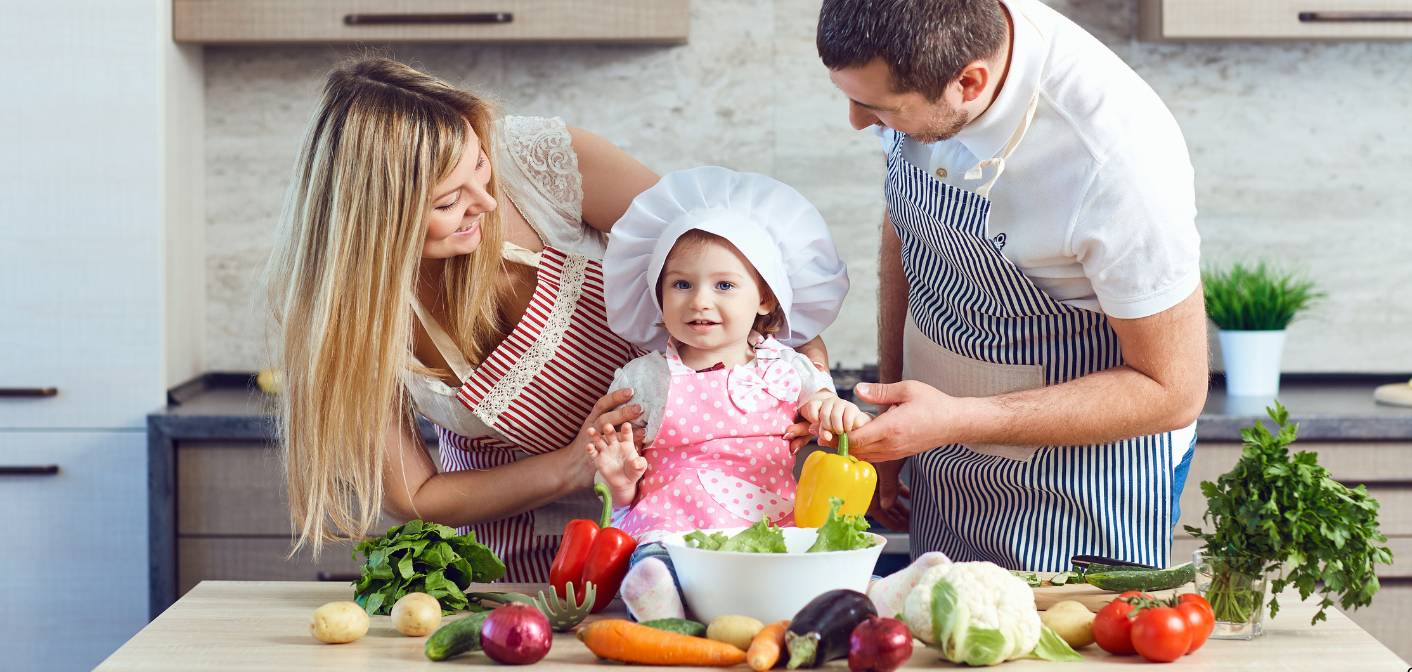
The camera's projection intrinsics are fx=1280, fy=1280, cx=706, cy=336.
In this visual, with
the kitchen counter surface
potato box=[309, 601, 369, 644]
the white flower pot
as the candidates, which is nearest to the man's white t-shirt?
potato box=[309, 601, 369, 644]

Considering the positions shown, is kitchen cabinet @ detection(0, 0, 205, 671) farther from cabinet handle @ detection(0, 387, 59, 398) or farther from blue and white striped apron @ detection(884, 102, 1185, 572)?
blue and white striped apron @ detection(884, 102, 1185, 572)

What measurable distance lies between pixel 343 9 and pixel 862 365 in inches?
53.2

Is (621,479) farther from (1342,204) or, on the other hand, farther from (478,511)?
(1342,204)

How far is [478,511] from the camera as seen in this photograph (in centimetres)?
160

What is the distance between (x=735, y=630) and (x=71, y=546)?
6.28ft

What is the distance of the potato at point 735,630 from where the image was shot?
1074mm

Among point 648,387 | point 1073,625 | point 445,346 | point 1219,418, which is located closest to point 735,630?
point 1073,625

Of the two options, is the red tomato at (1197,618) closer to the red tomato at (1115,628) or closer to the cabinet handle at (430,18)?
the red tomato at (1115,628)

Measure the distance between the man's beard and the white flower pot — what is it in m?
1.46

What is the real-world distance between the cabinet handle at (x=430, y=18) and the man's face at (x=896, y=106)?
138 centimetres

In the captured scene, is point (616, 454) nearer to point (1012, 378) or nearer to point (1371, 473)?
point (1012, 378)

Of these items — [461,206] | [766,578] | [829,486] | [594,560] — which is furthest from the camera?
[461,206]

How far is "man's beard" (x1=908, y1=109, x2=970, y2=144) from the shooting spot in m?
1.35

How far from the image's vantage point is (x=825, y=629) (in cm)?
103
